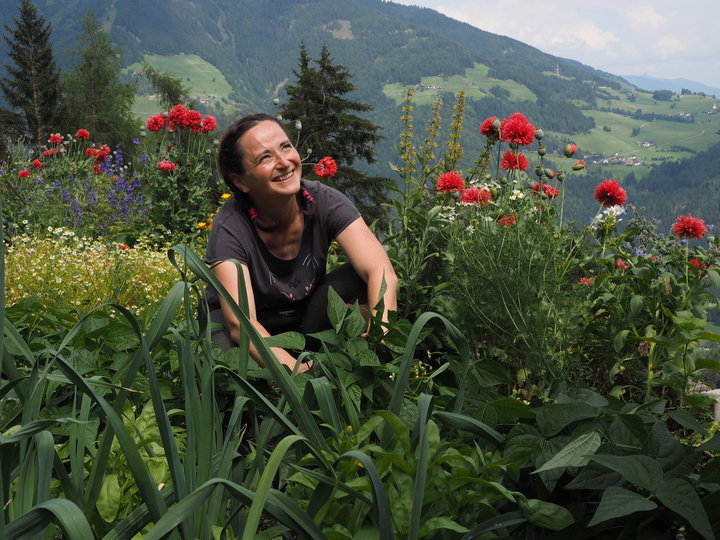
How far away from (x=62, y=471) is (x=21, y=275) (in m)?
3.42

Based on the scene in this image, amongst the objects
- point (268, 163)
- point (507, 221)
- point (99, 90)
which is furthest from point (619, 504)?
point (99, 90)

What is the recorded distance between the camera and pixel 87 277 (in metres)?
4.04

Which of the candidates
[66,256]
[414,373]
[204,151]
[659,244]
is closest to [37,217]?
[204,151]

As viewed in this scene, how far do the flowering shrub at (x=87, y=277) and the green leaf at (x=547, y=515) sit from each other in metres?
2.91

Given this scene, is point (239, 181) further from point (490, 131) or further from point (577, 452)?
point (577, 452)

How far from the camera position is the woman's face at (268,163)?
2.62m

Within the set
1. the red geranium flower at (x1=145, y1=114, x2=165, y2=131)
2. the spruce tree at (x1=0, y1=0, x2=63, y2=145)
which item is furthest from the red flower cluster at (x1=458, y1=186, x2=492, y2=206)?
the spruce tree at (x1=0, y1=0, x2=63, y2=145)

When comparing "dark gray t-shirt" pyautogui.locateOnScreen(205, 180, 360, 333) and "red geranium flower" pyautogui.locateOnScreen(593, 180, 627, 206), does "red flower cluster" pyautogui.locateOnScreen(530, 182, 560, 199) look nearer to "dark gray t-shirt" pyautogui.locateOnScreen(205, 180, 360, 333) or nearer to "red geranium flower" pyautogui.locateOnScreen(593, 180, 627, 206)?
"red geranium flower" pyautogui.locateOnScreen(593, 180, 627, 206)

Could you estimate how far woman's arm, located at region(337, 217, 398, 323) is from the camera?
260 cm

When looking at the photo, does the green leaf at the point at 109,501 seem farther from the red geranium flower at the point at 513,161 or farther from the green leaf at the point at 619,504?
the red geranium flower at the point at 513,161

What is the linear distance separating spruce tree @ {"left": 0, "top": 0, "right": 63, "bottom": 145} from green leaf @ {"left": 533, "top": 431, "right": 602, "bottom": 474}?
39.3 m

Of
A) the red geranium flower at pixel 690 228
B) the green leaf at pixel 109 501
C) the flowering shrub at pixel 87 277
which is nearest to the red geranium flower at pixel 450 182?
the red geranium flower at pixel 690 228

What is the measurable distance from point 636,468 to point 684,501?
0.31 feet

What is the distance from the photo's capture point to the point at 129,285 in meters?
4.19
